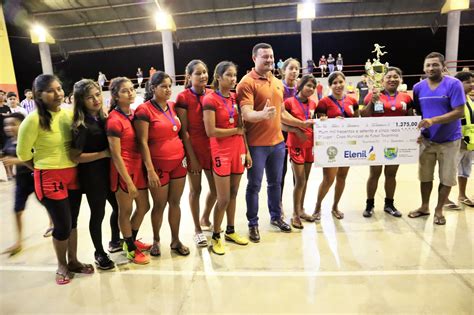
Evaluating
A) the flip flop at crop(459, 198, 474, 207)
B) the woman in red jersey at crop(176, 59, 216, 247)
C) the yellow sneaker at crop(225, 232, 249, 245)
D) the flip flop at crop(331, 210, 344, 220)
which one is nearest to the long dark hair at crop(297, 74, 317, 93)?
the woman in red jersey at crop(176, 59, 216, 247)

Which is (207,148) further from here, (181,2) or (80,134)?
(181,2)

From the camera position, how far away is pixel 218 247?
10.3 feet

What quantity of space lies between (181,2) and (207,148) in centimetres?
1279

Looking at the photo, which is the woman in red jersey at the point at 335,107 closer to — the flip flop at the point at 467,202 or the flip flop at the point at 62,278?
the flip flop at the point at 467,202

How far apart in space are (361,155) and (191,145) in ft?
6.21

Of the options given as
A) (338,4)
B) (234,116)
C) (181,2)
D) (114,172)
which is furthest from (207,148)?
(338,4)

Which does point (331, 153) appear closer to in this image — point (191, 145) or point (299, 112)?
point (299, 112)

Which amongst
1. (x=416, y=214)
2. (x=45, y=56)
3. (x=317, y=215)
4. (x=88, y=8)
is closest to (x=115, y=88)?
(x=317, y=215)

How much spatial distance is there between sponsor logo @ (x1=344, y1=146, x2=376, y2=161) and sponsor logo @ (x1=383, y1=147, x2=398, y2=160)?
13 centimetres

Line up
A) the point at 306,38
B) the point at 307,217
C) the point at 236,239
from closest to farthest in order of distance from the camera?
the point at 236,239, the point at 307,217, the point at 306,38

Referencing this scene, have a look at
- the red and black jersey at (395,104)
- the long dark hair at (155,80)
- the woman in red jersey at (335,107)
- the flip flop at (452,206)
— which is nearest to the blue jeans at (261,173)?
the woman in red jersey at (335,107)

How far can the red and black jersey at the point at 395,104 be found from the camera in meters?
3.68

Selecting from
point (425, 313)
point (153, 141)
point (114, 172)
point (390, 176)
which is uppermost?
point (153, 141)

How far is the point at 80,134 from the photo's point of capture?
8.51 feet
